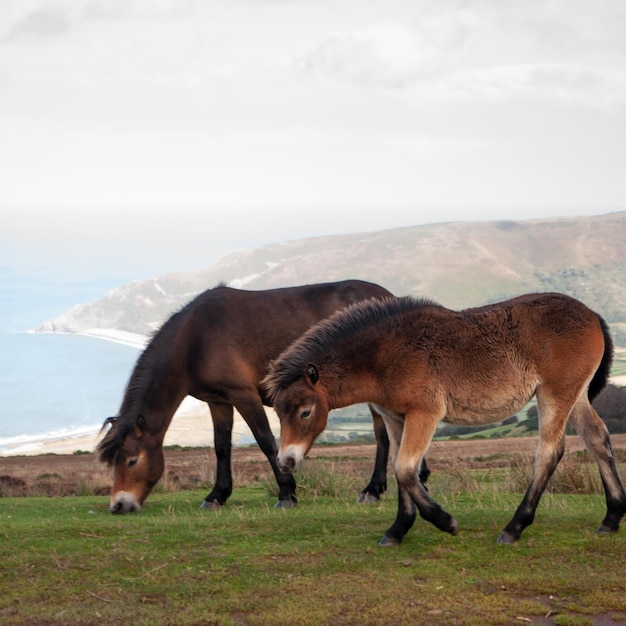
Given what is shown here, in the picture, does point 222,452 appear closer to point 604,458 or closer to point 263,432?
point 263,432

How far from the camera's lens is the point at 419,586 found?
280 inches

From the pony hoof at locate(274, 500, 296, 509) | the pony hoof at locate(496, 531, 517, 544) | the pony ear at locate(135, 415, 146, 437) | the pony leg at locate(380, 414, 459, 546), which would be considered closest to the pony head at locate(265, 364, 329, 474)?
the pony leg at locate(380, 414, 459, 546)

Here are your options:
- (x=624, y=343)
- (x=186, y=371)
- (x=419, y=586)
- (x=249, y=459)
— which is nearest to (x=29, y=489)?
(x=186, y=371)

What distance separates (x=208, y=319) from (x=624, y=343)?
171 m

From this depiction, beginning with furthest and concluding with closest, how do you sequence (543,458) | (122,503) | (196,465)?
(196,465)
(122,503)
(543,458)

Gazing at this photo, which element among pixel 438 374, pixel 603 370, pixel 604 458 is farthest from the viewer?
pixel 603 370

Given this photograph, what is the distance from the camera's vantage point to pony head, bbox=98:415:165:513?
37.1 feet

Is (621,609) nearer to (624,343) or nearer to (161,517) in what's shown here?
(161,517)

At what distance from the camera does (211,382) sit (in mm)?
11875

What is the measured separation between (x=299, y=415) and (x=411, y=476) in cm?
119

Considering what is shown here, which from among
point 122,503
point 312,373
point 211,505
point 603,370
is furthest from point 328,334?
point 211,505

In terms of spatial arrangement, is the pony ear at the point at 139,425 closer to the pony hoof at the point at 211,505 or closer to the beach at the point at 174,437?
the pony hoof at the point at 211,505

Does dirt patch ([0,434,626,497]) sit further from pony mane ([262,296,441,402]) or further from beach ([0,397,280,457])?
beach ([0,397,280,457])

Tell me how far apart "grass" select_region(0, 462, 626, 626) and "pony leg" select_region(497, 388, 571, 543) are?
19 cm
